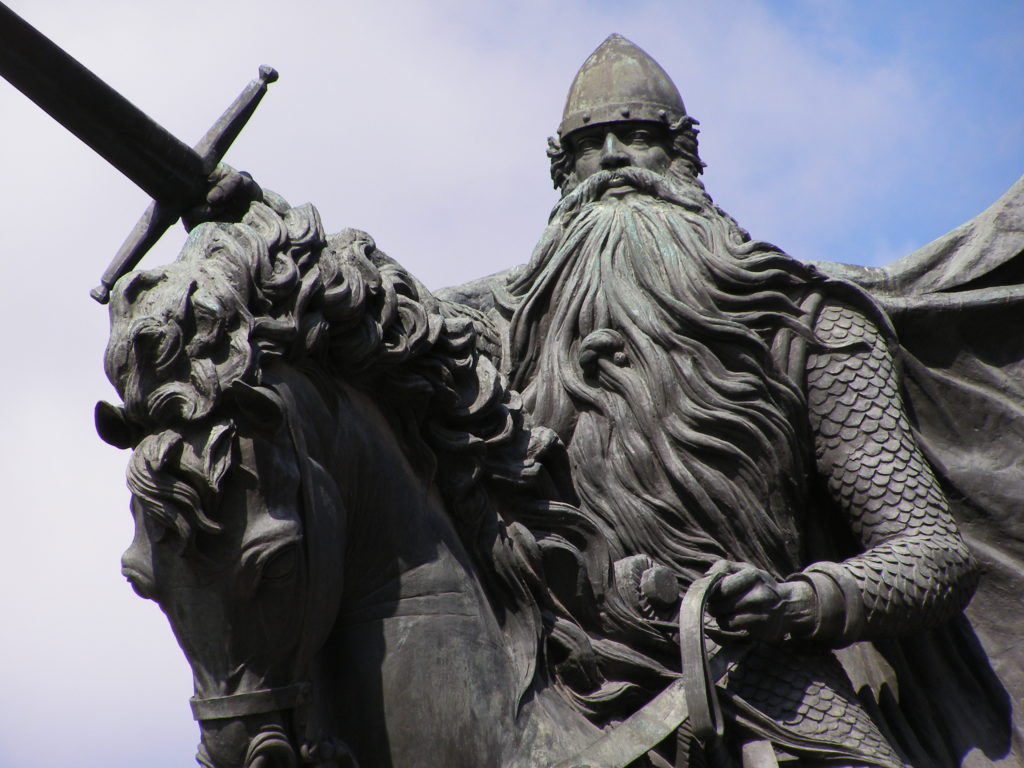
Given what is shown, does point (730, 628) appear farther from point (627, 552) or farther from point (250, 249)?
point (250, 249)

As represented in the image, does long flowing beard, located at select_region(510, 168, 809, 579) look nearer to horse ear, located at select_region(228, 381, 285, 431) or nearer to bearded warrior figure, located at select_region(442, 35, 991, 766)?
bearded warrior figure, located at select_region(442, 35, 991, 766)

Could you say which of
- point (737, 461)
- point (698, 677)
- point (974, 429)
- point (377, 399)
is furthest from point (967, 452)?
point (377, 399)

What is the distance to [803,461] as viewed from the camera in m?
5.20

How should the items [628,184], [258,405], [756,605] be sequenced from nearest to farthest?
[258,405] < [756,605] < [628,184]

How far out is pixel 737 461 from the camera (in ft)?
16.6

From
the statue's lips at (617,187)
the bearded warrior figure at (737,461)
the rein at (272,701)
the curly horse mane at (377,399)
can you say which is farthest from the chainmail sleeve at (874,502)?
the rein at (272,701)

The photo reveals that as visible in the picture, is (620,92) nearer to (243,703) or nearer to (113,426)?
(113,426)

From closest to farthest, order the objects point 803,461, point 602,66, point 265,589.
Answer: point 265,589
point 803,461
point 602,66

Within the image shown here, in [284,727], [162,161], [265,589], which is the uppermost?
[162,161]

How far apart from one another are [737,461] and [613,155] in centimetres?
122

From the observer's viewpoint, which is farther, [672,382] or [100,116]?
[672,382]

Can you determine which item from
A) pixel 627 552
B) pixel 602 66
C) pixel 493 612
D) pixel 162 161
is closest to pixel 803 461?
pixel 627 552

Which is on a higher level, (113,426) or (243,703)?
(113,426)

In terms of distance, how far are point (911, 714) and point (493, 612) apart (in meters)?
1.46
